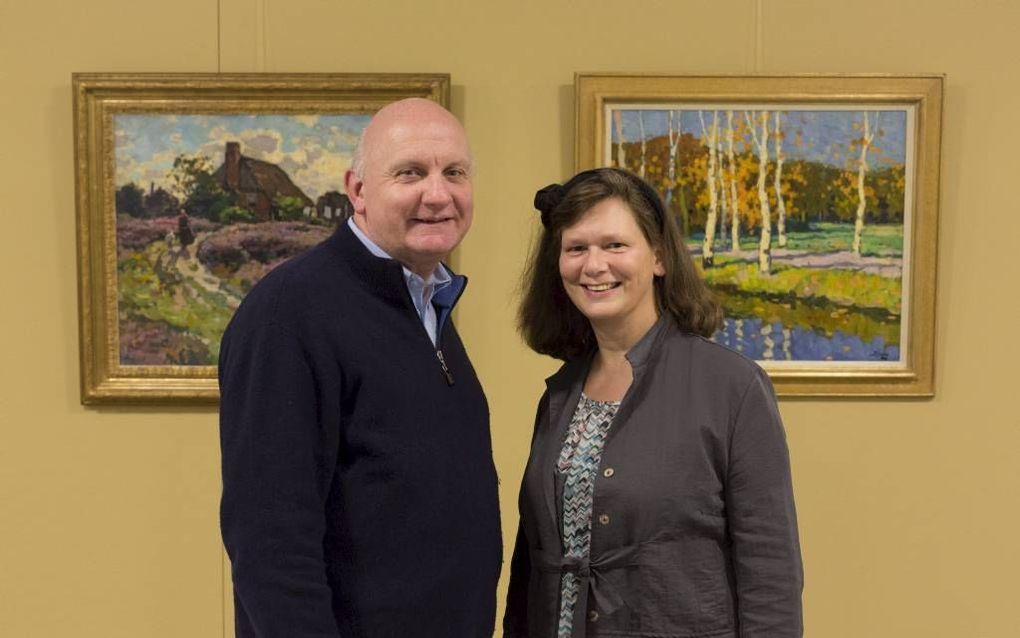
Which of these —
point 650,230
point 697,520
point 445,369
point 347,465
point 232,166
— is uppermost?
point 232,166

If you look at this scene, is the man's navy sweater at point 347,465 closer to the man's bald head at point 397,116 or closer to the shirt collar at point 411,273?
the shirt collar at point 411,273

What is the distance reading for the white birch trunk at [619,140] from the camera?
269 cm

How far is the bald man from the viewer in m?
1.48

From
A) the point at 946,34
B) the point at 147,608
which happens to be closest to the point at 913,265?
the point at 946,34

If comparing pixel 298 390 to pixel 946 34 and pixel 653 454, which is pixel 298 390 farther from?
pixel 946 34

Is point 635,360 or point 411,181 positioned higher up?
point 411,181

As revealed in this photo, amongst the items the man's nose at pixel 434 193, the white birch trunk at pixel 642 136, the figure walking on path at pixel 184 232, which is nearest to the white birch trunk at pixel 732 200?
the white birch trunk at pixel 642 136

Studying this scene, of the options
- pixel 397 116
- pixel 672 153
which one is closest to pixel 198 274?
pixel 397 116

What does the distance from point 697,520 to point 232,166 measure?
5.71 ft

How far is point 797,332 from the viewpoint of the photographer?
109 inches

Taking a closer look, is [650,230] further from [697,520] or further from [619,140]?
[619,140]

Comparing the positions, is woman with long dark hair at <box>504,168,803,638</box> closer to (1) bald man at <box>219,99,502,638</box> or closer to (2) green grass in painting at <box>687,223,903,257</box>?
(1) bald man at <box>219,99,502,638</box>

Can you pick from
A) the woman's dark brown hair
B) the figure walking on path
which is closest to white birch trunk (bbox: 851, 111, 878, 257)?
the woman's dark brown hair

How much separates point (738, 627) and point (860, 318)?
1351 mm
